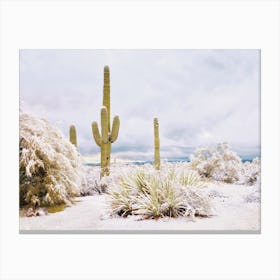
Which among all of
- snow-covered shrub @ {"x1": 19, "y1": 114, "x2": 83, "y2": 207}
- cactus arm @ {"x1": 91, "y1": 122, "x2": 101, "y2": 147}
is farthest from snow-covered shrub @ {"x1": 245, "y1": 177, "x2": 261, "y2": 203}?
snow-covered shrub @ {"x1": 19, "y1": 114, "x2": 83, "y2": 207}

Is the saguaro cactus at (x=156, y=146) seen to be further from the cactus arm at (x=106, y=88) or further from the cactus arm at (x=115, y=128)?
the cactus arm at (x=106, y=88)

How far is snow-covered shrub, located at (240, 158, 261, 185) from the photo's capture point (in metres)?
3.38

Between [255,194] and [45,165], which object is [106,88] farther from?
[255,194]

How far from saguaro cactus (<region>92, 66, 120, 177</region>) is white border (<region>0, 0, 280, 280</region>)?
0.47 metres

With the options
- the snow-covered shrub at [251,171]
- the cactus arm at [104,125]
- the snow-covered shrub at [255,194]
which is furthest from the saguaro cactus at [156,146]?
the snow-covered shrub at [255,194]

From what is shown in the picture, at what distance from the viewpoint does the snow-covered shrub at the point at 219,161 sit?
3.45m

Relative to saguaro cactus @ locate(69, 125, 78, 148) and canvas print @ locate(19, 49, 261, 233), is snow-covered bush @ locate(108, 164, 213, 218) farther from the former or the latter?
saguaro cactus @ locate(69, 125, 78, 148)
